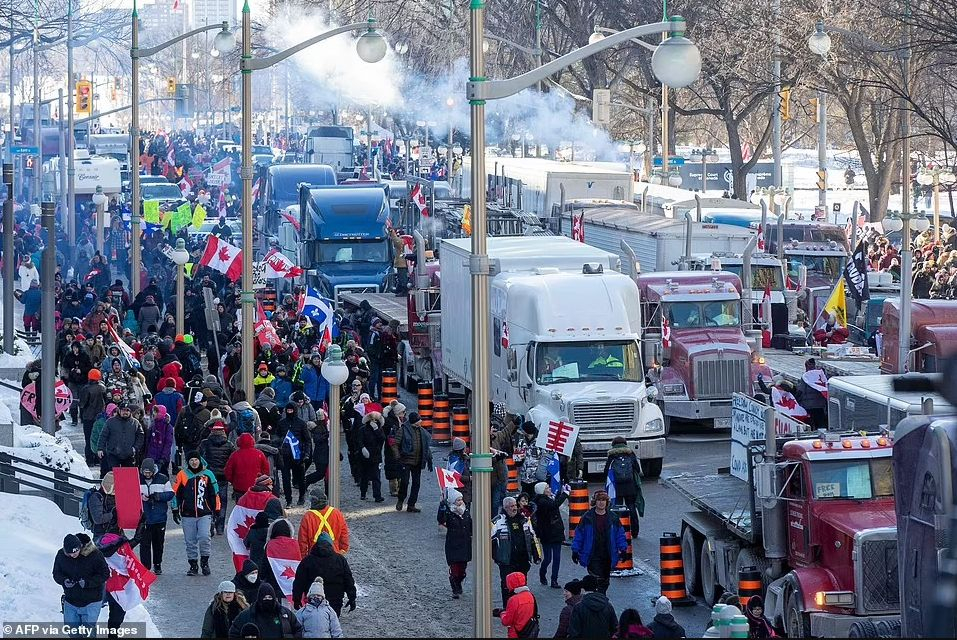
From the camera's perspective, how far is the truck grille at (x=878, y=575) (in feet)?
46.9

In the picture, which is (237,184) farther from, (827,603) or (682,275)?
(827,603)

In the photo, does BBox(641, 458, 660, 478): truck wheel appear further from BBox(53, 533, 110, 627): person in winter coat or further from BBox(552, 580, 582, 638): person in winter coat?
BBox(53, 533, 110, 627): person in winter coat

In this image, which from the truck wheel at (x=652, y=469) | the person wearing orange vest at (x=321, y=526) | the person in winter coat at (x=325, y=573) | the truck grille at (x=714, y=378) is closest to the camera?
the person in winter coat at (x=325, y=573)

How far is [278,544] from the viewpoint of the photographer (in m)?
15.7

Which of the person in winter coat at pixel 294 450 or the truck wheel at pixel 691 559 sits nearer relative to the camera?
the truck wheel at pixel 691 559

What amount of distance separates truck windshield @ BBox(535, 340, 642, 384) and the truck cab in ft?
5.04

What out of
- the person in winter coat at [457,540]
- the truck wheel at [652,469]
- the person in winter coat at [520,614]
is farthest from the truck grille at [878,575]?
the truck wheel at [652,469]

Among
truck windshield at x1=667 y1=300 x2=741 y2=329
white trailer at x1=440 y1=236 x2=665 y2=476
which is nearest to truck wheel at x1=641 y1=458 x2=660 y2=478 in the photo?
white trailer at x1=440 y1=236 x2=665 y2=476

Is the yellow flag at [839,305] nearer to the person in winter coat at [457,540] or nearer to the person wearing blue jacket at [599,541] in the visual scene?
the person wearing blue jacket at [599,541]

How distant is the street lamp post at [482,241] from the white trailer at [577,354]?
10010mm

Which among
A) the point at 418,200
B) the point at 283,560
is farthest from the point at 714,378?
the point at 418,200

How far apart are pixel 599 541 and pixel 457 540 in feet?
4.71

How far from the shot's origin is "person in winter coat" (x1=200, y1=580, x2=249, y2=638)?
43.5 ft

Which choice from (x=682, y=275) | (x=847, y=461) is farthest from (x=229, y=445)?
(x=682, y=275)
